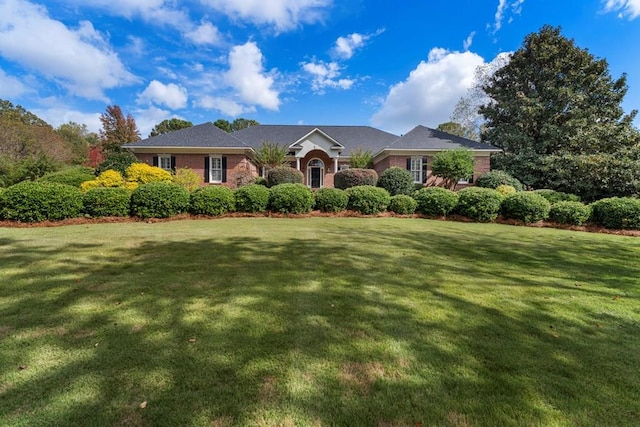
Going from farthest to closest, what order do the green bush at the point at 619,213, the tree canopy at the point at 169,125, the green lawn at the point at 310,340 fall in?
the tree canopy at the point at 169,125 → the green bush at the point at 619,213 → the green lawn at the point at 310,340

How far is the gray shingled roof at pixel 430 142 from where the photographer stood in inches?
844

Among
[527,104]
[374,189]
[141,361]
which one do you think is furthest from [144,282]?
[527,104]

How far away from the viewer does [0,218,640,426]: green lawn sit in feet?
6.51

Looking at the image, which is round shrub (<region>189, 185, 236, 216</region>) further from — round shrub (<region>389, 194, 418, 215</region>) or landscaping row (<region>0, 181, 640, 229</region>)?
round shrub (<region>389, 194, 418, 215</region>)

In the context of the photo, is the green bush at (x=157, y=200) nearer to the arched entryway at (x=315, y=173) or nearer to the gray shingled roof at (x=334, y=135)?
the arched entryway at (x=315, y=173)

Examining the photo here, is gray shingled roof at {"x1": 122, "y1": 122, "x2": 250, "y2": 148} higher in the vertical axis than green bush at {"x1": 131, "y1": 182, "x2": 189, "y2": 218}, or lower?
higher

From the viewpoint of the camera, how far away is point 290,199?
11594mm

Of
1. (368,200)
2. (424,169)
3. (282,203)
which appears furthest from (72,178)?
(424,169)

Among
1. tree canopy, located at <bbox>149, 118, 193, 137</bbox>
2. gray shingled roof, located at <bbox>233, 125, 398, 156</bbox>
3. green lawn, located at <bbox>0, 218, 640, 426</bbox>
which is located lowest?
green lawn, located at <bbox>0, 218, 640, 426</bbox>

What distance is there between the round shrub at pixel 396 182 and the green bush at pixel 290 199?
710 cm

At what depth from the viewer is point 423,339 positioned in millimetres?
2844

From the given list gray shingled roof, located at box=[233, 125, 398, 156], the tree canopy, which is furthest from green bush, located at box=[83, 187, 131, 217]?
the tree canopy

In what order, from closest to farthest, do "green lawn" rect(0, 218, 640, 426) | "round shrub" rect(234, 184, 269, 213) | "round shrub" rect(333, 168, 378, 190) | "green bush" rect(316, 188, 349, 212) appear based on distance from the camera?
1. "green lawn" rect(0, 218, 640, 426)
2. "round shrub" rect(234, 184, 269, 213)
3. "green bush" rect(316, 188, 349, 212)
4. "round shrub" rect(333, 168, 378, 190)

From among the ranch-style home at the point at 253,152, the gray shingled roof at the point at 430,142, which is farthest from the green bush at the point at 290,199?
the gray shingled roof at the point at 430,142
